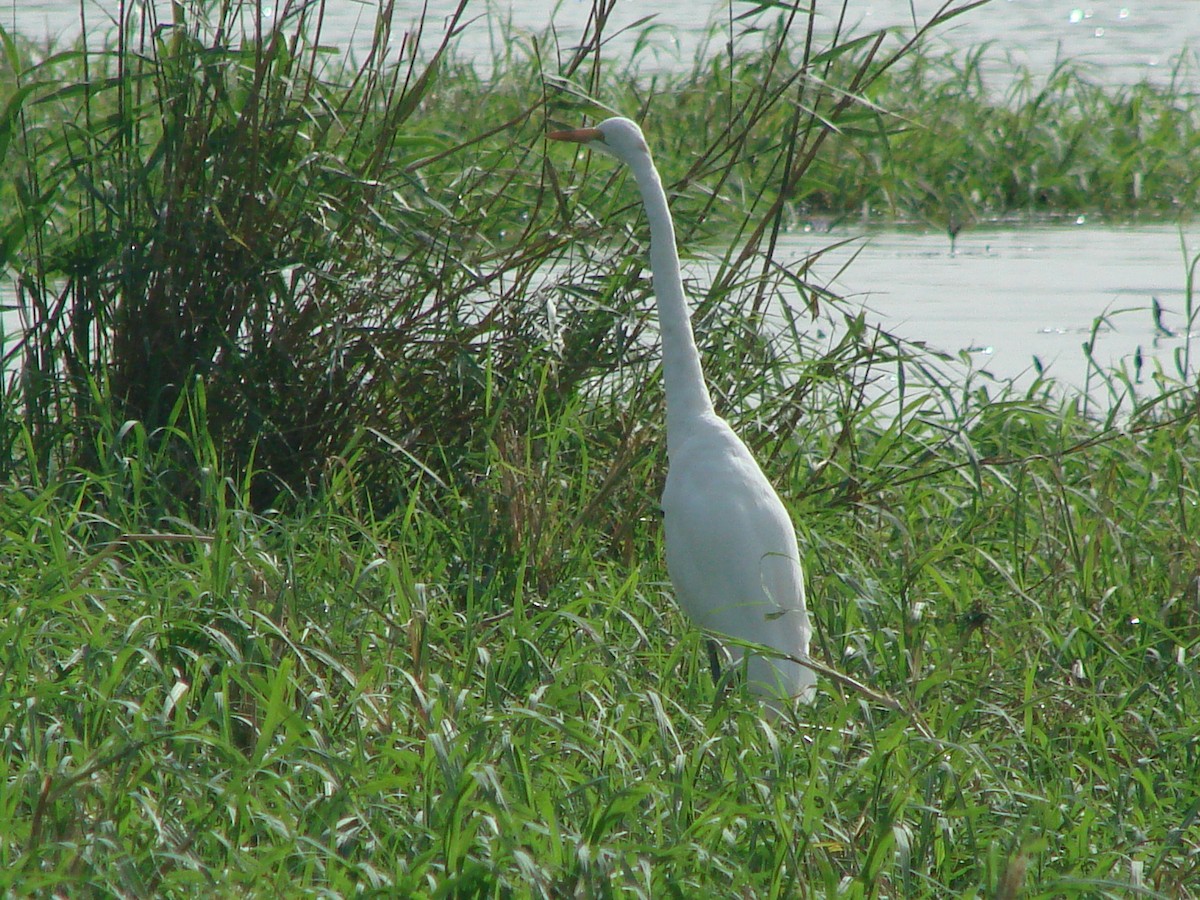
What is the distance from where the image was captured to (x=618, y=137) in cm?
297

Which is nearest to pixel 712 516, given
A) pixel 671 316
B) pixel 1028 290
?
pixel 671 316

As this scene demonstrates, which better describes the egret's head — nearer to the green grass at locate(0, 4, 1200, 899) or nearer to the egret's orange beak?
the egret's orange beak

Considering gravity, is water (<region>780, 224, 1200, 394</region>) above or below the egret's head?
below

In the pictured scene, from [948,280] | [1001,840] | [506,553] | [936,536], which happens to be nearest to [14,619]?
[506,553]

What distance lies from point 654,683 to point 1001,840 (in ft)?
2.29

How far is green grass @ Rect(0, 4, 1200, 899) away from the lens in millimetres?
2016

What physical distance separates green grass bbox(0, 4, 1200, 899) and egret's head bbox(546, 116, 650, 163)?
0.18 meters

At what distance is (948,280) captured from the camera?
21.3ft

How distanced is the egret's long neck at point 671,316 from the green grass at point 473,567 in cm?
25

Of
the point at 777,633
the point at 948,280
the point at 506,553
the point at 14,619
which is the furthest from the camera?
the point at 948,280

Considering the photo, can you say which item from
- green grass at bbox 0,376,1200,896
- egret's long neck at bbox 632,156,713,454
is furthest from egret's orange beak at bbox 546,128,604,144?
green grass at bbox 0,376,1200,896

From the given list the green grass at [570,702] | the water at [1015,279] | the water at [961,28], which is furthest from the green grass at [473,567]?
the water at [961,28]

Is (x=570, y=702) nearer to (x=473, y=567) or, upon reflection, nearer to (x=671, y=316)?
(x=473, y=567)

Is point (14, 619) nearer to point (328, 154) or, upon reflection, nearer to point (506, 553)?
point (506, 553)
